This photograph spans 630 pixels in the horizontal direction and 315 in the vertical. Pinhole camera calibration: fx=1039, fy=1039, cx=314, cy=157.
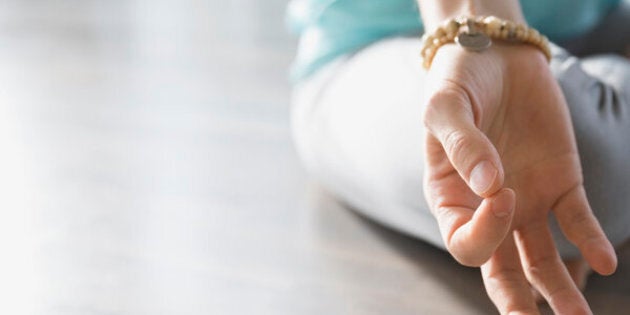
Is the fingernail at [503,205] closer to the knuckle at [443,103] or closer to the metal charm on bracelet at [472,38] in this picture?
the knuckle at [443,103]

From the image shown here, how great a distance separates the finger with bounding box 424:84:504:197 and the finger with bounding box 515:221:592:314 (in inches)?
5.3

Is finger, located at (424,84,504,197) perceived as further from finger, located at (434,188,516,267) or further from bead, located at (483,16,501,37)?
bead, located at (483,16,501,37)

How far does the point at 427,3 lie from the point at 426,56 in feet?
0.25

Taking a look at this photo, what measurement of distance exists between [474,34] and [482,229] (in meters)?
0.24

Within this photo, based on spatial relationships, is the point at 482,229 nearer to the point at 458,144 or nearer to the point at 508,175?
the point at 458,144

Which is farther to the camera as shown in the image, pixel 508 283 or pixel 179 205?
pixel 179 205

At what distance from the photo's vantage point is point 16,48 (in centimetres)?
196

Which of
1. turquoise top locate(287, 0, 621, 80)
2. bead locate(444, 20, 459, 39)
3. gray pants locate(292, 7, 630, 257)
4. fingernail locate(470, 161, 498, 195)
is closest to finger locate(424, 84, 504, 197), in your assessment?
fingernail locate(470, 161, 498, 195)

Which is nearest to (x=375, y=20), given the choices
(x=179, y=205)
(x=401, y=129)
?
(x=401, y=129)

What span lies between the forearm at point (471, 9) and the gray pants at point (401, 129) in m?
0.09

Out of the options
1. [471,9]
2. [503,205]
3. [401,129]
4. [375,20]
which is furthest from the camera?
[375,20]

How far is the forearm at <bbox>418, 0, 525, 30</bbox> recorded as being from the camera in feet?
3.08

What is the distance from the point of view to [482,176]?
0.71m

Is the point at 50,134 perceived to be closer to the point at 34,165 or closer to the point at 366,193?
the point at 34,165
